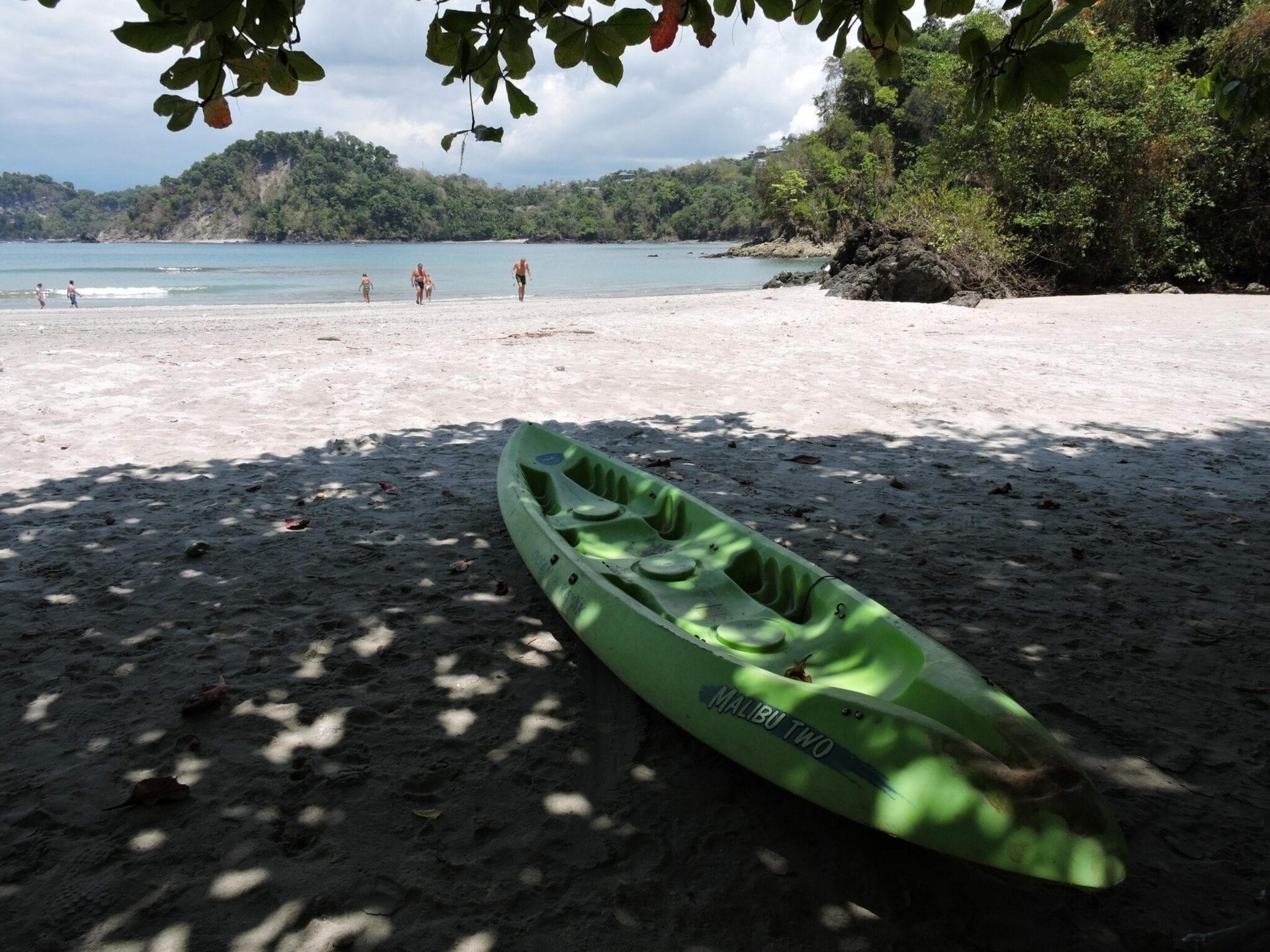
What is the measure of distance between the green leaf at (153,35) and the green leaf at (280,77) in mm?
451

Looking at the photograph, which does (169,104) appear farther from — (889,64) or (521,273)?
(521,273)

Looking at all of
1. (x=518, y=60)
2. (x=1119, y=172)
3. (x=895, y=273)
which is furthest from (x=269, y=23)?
(x=1119, y=172)

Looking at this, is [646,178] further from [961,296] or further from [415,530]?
[415,530]

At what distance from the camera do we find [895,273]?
820 inches

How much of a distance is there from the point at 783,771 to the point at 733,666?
380 millimetres

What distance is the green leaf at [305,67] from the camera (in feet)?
7.84

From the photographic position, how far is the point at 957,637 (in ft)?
12.3

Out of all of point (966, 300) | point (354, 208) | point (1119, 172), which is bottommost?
point (966, 300)

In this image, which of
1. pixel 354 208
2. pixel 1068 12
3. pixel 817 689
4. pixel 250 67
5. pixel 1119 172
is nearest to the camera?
pixel 1068 12

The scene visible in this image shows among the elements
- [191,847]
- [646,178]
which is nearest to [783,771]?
[191,847]

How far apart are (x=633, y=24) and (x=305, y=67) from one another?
104 cm

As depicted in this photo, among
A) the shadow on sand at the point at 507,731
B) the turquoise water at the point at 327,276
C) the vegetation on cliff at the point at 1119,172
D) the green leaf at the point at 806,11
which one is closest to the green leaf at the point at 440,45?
the green leaf at the point at 806,11

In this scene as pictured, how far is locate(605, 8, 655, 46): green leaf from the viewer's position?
219 cm

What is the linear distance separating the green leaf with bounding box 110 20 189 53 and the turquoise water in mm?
30724
